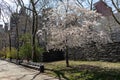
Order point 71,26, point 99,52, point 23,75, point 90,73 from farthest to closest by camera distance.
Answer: point 99,52, point 71,26, point 23,75, point 90,73

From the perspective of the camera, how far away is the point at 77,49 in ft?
108

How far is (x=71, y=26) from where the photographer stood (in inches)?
946

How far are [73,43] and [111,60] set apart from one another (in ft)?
13.8

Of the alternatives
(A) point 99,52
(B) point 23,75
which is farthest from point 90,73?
(A) point 99,52

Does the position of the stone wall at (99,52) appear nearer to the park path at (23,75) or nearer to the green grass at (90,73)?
the green grass at (90,73)

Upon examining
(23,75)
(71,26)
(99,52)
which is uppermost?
(71,26)

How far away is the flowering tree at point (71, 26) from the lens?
78.6 feet

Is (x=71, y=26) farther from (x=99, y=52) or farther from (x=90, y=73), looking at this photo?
(x=90, y=73)

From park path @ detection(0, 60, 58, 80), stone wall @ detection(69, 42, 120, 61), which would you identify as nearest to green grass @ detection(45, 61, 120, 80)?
park path @ detection(0, 60, 58, 80)

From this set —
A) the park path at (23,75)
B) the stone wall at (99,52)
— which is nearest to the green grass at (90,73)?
the park path at (23,75)

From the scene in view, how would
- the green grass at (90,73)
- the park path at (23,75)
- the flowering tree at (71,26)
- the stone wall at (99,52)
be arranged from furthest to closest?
the stone wall at (99,52), the flowering tree at (71,26), the park path at (23,75), the green grass at (90,73)

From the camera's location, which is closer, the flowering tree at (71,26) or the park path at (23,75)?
the park path at (23,75)

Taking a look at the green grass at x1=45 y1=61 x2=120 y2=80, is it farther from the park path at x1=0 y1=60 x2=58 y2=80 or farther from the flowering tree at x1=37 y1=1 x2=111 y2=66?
the flowering tree at x1=37 y1=1 x2=111 y2=66

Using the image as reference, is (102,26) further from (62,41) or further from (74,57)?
(62,41)
